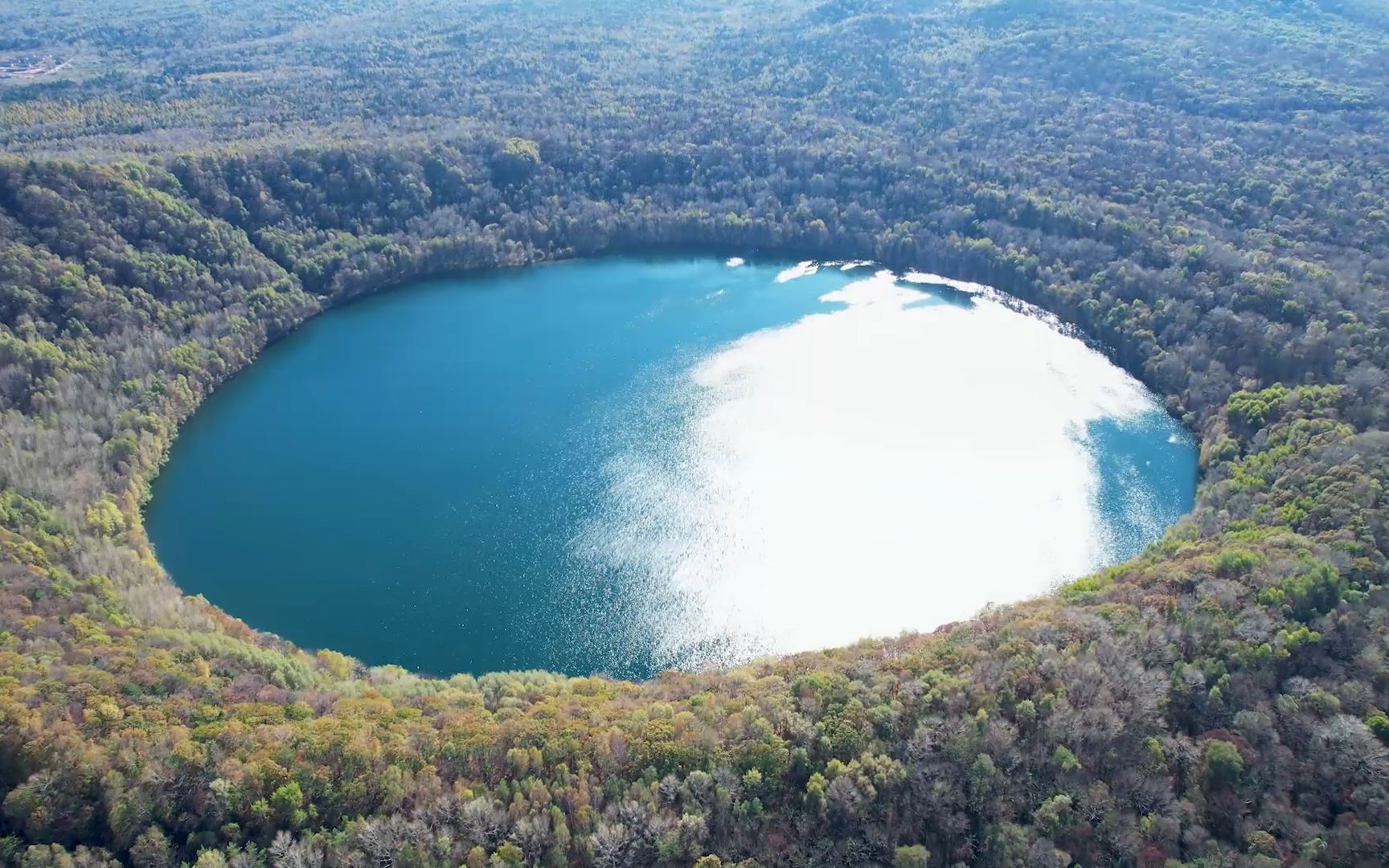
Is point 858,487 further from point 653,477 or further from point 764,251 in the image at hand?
point 764,251

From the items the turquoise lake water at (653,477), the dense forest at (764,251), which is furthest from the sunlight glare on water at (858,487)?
the dense forest at (764,251)

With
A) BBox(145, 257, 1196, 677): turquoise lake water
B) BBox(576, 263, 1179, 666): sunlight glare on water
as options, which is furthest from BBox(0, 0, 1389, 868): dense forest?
BBox(576, 263, 1179, 666): sunlight glare on water

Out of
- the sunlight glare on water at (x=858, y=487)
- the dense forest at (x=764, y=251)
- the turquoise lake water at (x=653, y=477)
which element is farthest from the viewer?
the sunlight glare on water at (x=858, y=487)

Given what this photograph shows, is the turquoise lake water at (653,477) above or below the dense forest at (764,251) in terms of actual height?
below

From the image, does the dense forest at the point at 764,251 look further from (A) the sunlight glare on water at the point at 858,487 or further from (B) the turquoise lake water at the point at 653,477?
(A) the sunlight glare on water at the point at 858,487

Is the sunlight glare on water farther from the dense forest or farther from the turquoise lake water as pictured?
the dense forest

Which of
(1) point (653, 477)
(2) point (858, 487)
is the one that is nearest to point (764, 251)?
(2) point (858, 487)

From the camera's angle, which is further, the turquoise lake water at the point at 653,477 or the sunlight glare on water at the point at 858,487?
the sunlight glare on water at the point at 858,487
